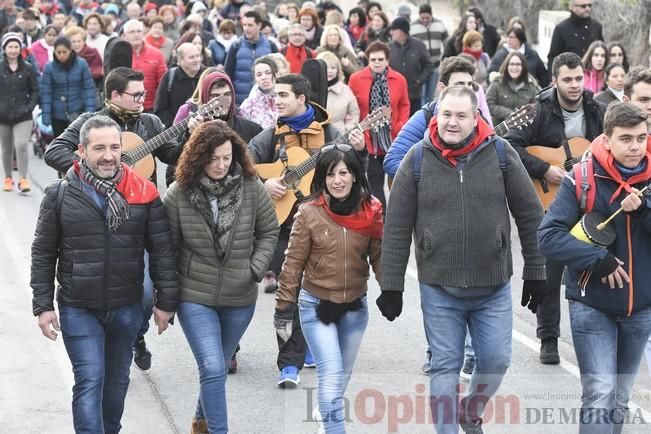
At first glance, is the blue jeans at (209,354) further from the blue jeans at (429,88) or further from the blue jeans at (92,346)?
the blue jeans at (429,88)

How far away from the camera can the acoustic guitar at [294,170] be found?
29.8 ft

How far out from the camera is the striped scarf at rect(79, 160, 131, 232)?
6.67 meters

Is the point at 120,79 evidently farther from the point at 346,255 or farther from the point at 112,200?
the point at 346,255

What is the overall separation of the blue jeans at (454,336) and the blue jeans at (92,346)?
154 cm

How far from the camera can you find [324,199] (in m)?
7.21

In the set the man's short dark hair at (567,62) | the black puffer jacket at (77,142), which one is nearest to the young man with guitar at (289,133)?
the black puffer jacket at (77,142)

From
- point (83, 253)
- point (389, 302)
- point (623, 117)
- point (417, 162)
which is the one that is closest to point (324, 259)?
point (389, 302)

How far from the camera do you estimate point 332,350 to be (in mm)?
7035

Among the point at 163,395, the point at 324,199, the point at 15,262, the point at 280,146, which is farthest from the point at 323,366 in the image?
the point at 15,262

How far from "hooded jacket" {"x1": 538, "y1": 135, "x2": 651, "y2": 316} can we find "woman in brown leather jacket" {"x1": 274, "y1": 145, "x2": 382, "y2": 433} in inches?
42.7

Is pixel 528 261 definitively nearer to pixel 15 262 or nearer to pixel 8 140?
pixel 15 262

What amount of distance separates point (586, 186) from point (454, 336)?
1.02 meters

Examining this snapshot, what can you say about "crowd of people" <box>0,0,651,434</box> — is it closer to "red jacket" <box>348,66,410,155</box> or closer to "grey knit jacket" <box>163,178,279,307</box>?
"grey knit jacket" <box>163,178,279,307</box>

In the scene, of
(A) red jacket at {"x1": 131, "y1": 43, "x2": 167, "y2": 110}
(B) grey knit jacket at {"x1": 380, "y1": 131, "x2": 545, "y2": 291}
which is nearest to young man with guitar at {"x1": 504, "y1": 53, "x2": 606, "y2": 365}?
(B) grey knit jacket at {"x1": 380, "y1": 131, "x2": 545, "y2": 291}
